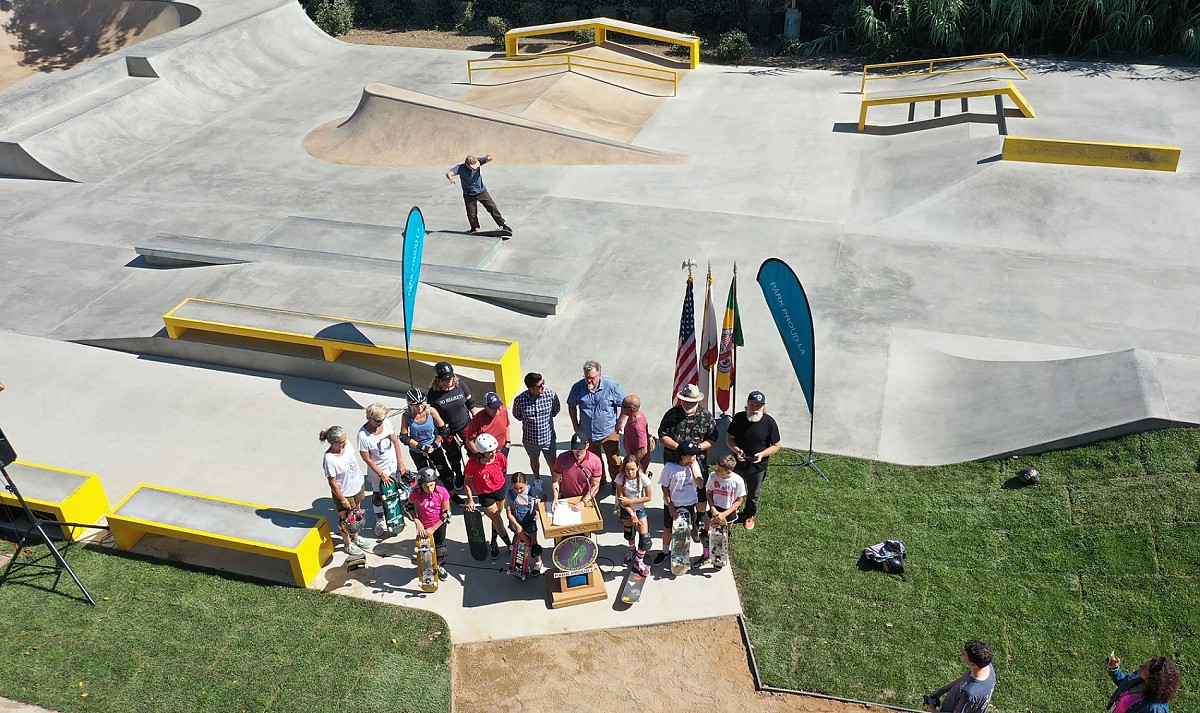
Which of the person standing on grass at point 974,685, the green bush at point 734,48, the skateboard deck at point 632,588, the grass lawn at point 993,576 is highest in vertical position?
the green bush at point 734,48

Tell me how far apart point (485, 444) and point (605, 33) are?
66.6 ft

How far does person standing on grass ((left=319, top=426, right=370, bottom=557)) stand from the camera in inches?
330

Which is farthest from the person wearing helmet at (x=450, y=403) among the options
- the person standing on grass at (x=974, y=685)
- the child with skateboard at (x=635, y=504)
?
the person standing on grass at (x=974, y=685)

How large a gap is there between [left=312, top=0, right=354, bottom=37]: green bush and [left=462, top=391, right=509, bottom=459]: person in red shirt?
75.4 feet

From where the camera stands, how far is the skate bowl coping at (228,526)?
27.7ft

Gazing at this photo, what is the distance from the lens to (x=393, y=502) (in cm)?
876

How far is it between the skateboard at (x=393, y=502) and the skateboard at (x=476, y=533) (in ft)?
2.31

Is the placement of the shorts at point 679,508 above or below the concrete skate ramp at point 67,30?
below

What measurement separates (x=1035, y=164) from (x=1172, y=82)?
22.4ft

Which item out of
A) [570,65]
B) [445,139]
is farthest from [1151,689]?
[570,65]

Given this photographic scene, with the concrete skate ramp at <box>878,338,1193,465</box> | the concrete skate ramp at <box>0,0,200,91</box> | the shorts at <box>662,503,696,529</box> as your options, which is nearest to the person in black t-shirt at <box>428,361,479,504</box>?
the shorts at <box>662,503,696,529</box>

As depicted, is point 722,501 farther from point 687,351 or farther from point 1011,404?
point 1011,404

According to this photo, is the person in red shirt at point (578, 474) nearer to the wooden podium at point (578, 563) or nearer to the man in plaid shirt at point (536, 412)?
the wooden podium at point (578, 563)

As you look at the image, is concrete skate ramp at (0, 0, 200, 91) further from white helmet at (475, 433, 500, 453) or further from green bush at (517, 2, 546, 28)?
white helmet at (475, 433, 500, 453)
